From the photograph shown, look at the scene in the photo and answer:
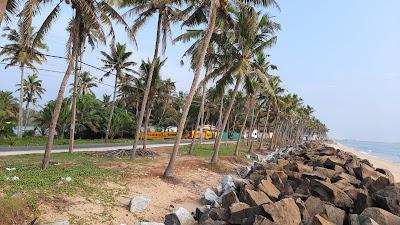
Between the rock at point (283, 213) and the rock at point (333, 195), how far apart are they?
295 centimetres

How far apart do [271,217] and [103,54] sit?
34366 mm

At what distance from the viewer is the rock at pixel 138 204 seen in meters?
10.7

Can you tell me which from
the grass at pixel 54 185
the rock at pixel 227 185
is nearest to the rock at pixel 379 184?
the rock at pixel 227 185

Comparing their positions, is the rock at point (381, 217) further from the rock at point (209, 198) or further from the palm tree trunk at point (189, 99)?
the palm tree trunk at point (189, 99)

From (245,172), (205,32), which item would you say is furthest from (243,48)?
(245,172)

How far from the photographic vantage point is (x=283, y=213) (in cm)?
831

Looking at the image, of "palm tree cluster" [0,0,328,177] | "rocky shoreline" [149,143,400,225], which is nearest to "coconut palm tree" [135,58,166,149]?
"palm tree cluster" [0,0,328,177]

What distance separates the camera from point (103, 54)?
39.6m

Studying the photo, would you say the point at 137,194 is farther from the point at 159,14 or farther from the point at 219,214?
the point at 159,14

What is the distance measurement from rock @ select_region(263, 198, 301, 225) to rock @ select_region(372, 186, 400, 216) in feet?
8.85

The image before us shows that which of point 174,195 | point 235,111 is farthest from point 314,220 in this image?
point 235,111

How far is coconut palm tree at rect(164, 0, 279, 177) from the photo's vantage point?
1617 centimetres

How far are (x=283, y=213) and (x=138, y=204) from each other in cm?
437

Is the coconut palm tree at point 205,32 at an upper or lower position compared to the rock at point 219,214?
upper
